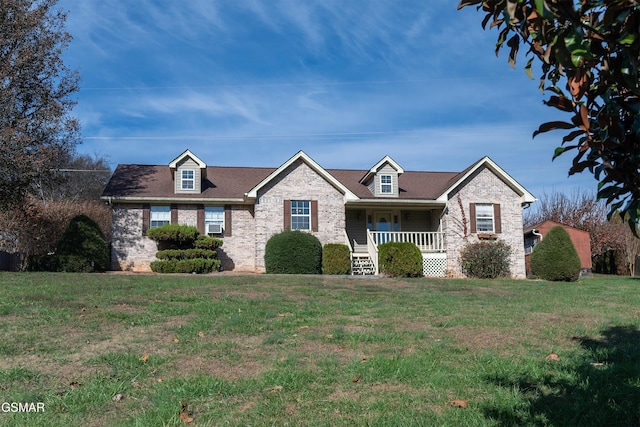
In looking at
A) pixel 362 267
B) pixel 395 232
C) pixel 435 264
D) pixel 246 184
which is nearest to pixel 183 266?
pixel 246 184

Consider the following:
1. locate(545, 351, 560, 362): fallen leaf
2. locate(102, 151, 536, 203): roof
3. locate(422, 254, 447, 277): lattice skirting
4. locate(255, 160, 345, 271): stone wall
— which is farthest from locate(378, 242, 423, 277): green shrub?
locate(545, 351, 560, 362): fallen leaf

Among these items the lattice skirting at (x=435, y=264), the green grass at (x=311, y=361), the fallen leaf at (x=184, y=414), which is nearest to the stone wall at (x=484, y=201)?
the lattice skirting at (x=435, y=264)

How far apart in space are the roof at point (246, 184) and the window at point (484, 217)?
1492 millimetres

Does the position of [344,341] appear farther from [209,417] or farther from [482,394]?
[209,417]

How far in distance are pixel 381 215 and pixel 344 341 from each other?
19241 mm

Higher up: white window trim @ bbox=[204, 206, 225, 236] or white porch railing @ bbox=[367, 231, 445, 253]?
white window trim @ bbox=[204, 206, 225, 236]

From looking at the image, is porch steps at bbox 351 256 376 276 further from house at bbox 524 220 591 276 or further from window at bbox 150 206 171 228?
house at bbox 524 220 591 276

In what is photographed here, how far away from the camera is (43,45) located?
879 inches

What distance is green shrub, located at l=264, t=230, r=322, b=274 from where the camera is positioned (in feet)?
70.0

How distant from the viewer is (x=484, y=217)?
24891mm

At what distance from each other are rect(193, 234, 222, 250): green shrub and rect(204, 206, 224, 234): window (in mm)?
1122

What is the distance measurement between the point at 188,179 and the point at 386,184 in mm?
8930

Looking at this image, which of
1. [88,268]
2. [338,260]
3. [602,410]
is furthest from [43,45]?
[602,410]

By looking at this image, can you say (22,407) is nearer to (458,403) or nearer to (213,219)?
(458,403)
